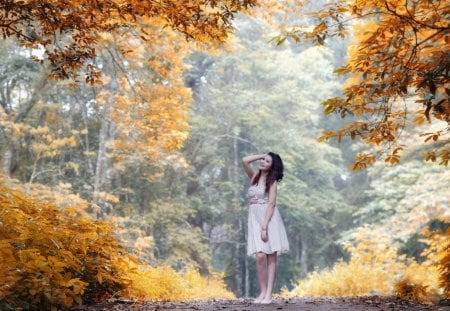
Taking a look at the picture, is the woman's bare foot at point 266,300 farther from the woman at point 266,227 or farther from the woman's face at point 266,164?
the woman's face at point 266,164

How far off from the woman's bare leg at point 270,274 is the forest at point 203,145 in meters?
1.48

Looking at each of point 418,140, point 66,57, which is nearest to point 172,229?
point 418,140

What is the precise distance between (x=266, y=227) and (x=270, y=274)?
21.5 inches

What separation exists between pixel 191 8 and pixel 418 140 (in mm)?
13324

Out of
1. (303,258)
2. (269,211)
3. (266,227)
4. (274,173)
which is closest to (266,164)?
(274,173)

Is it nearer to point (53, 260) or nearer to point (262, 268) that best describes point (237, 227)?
point (262, 268)

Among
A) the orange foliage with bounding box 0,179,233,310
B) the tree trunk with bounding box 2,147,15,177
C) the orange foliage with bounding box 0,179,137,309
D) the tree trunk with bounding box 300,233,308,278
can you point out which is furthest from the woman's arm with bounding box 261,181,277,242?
the tree trunk with bounding box 300,233,308,278

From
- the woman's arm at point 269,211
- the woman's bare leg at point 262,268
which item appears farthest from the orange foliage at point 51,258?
the woman's arm at point 269,211

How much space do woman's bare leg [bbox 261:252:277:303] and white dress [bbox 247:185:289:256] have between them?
12 cm

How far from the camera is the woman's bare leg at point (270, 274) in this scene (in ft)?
19.6

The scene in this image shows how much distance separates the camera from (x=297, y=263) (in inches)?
1041

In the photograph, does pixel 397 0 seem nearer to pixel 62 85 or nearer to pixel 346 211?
pixel 62 85

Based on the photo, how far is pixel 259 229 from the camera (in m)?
6.10

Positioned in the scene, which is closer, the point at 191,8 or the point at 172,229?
the point at 191,8
